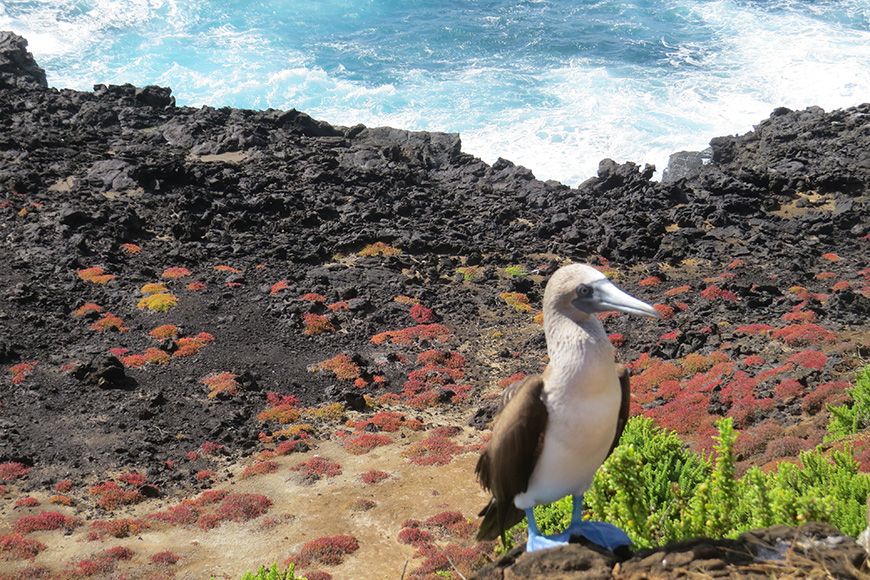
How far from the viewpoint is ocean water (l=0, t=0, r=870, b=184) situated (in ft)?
158

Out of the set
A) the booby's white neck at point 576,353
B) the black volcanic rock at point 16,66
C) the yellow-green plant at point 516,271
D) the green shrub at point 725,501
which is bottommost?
the yellow-green plant at point 516,271

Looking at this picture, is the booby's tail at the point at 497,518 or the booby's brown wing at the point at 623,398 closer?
the booby's brown wing at the point at 623,398

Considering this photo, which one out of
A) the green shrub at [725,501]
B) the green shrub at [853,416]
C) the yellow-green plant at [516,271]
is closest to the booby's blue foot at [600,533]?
the green shrub at [725,501]

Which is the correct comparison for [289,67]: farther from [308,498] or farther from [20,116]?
[308,498]

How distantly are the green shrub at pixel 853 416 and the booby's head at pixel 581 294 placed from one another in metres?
8.39

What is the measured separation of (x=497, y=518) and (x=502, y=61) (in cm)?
5508

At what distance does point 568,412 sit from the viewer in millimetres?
5340

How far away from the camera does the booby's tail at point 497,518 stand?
20.0ft

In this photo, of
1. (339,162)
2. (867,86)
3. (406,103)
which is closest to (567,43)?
(406,103)

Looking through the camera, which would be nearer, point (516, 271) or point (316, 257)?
point (516, 271)

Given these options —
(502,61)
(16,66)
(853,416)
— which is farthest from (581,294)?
(502,61)

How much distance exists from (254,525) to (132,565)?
2.10m

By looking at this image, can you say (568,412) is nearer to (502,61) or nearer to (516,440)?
(516,440)

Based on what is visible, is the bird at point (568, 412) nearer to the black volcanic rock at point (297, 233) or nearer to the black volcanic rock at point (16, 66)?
the black volcanic rock at point (297, 233)
